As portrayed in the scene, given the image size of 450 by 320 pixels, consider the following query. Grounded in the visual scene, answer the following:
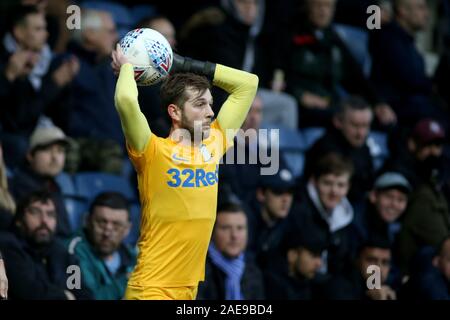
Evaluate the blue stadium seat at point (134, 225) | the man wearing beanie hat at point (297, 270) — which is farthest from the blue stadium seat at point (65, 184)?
the man wearing beanie hat at point (297, 270)

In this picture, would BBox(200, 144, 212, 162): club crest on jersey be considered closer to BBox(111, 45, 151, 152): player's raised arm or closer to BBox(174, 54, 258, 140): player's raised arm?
BBox(174, 54, 258, 140): player's raised arm

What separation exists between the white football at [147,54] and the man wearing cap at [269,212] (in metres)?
3.45

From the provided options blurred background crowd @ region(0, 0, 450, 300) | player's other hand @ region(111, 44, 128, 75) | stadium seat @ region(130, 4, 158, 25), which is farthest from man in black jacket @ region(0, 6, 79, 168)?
player's other hand @ region(111, 44, 128, 75)

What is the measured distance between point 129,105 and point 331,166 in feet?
14.3

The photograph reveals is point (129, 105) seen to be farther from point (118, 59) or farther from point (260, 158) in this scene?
point (260, 158)

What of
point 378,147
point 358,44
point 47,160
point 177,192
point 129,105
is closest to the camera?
point 129,105

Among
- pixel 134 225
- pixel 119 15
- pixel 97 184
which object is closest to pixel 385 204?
pixel 134 225

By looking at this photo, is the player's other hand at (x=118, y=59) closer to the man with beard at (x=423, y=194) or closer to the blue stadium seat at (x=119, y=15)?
the man with beard at (x=423, y=194)

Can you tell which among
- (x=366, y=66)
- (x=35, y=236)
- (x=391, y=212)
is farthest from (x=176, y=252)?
(x=366, y=66)

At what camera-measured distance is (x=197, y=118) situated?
6863mm

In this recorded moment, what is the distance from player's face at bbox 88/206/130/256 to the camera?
8805 mm

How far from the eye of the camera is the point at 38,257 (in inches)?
332
